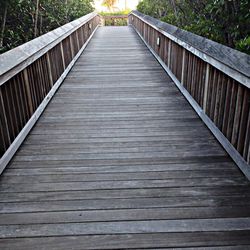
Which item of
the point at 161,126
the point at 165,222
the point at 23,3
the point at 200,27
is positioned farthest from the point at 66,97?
the point at 23,3

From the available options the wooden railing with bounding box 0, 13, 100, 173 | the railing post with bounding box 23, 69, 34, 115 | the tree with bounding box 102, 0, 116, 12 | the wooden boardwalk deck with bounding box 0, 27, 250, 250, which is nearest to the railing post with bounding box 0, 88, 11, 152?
the wooden railing with bounding box 0, 13, 100, 173

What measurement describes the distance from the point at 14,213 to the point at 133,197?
80 centimetres

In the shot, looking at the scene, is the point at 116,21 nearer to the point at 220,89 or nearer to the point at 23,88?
the point at 23,88

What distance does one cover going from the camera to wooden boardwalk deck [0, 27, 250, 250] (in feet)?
5.89

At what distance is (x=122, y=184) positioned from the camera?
230cm

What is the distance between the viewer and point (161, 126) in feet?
11.0

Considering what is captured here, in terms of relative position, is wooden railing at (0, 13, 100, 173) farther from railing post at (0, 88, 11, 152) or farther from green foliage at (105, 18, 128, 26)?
green foliage at (105, 18, 128, 26)

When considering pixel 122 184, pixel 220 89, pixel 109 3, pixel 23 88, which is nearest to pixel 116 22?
pixel 109 3

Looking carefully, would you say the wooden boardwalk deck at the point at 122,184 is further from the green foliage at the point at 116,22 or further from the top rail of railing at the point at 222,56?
the green foliage at the point at 116,22

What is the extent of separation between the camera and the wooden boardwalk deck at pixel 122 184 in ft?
5.89

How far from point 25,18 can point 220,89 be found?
6.32 meters

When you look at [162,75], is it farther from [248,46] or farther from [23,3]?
[23,3]

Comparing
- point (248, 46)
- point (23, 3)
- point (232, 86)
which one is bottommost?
point (232, 86)

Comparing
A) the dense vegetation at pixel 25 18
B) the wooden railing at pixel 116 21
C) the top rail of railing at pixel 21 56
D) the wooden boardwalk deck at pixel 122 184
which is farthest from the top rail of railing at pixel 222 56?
the wooden railing at pixel 116 21
